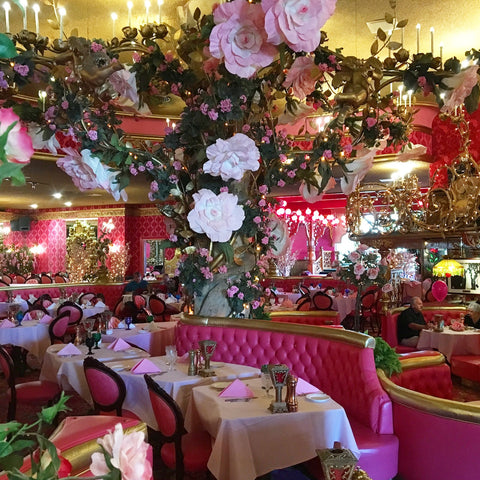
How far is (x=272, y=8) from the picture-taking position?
8.91 feet

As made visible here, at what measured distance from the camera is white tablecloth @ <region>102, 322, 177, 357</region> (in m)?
6.14

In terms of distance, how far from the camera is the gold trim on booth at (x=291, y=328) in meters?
3.88

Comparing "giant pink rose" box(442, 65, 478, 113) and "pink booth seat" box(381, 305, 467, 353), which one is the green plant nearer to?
"giant pink rose" box(442, 65, 478, 113)

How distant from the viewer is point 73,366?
14.4 feet

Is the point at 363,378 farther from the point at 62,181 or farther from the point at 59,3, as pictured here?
the point at 62,181

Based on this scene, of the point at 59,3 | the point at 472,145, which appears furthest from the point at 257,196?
the point at 472,145

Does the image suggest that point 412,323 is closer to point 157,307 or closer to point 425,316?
point 425,316

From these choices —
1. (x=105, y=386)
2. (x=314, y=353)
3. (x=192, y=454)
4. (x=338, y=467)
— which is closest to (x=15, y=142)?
(x=338, y=467)

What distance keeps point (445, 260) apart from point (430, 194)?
5.05 ft

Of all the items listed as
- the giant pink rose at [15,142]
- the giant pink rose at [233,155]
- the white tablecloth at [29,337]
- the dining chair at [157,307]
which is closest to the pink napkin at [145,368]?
the giant pink rose at [233,155]

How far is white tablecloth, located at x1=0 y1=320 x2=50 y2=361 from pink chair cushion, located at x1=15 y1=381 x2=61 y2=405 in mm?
2243

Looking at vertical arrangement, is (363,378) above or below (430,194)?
below

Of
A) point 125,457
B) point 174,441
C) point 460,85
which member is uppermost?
point 460,85

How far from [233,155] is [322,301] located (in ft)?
21.1
